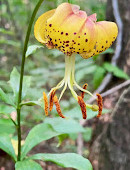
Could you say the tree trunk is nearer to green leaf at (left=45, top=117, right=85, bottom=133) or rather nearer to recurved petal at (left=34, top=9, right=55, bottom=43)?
green leaf at (left=45, top=117, right=85, bottom=133)

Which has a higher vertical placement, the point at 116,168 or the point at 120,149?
the point at 120,149

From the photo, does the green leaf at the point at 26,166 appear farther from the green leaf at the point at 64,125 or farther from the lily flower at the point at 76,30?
the lily flower at the point at 76,30

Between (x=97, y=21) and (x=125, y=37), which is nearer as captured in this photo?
(x=97, y=21)

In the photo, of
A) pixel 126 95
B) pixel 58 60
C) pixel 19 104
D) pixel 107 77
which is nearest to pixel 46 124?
pixel 19 104

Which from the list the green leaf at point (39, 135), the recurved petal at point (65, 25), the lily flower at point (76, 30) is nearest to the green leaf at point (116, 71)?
the green leaf at point (39, 135)

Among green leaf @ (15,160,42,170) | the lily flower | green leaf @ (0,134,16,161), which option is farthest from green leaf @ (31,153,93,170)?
the lily flower

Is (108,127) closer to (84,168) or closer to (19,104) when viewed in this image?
(84,168)

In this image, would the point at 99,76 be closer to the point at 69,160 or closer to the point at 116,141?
the point at 116,141

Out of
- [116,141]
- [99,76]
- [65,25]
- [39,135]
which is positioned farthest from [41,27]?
[99,76]
